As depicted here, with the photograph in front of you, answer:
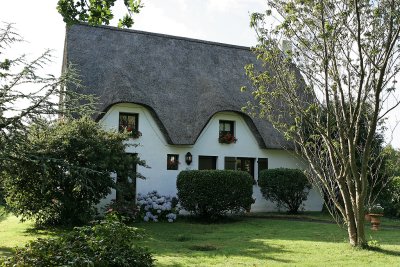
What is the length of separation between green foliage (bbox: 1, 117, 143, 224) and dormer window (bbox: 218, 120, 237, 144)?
680 cm

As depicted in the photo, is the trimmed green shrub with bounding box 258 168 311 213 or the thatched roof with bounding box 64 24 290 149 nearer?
the thatched roof with bounding box 64 24 290 149

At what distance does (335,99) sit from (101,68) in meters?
11.7

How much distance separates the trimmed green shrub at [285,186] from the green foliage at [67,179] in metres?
7.56

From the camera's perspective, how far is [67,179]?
13820 millimetres

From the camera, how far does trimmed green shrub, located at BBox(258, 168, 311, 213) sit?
19.8m

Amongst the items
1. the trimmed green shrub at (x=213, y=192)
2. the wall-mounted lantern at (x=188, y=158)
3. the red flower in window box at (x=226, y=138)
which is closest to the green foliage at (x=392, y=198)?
the red flower in window box at (x=226, y=138)

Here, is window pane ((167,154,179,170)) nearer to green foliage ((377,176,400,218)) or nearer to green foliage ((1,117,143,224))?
green foliage ((1,117,143,224))

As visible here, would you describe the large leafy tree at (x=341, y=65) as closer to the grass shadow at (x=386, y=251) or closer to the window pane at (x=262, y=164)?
the grass shadow at (x=386, y=251)

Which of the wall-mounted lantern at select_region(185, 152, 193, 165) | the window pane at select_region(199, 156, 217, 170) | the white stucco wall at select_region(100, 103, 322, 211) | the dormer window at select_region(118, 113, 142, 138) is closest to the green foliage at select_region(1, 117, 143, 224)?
the white stucco wall at select_region(100, 103, 322, 211)

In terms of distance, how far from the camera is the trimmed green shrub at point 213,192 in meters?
16.8

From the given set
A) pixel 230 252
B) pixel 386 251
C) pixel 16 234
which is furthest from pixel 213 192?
pixel 386 251

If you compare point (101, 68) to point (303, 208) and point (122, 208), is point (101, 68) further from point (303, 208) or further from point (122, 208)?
point (303, 208)

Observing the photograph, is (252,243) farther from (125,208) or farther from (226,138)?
(226,138)

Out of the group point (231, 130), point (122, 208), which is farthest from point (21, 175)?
point (231, 130)
